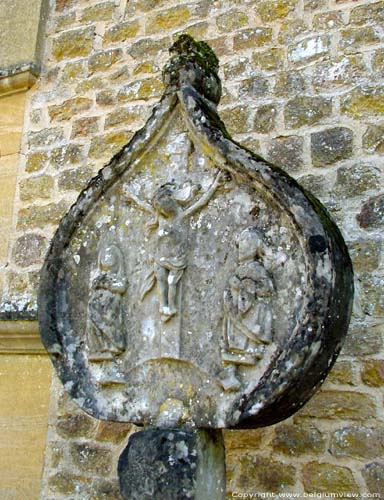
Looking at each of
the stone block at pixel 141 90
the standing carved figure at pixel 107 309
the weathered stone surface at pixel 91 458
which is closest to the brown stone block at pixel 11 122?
the stone block at pixel 141 90

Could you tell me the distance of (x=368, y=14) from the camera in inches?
123

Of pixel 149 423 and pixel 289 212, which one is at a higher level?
pixel 289 212

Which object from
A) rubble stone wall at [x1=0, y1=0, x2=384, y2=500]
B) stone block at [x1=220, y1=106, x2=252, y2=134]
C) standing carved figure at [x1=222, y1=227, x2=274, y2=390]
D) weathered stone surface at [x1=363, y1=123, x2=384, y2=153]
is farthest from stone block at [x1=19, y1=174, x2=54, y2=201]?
standing carved figure at [x1=222, y1=227, x2=274, y2=390]

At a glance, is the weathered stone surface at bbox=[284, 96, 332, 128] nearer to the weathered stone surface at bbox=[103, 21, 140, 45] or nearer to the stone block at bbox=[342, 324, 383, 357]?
the stone block at bbox=[342, 324, 383, 357]

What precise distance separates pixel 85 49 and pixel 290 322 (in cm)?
275

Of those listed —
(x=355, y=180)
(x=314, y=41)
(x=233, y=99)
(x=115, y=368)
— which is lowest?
(x=115, y=368)

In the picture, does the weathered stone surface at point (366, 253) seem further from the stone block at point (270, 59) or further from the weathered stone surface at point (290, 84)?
the stone block at point (270, 59)

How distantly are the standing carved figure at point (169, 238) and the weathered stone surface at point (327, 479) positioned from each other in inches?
40.4

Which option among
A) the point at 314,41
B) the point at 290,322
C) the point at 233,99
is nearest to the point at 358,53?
the point at 314,41

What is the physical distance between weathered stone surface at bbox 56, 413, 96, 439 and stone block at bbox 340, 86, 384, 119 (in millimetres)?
1971

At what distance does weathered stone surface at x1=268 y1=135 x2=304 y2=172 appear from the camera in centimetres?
307

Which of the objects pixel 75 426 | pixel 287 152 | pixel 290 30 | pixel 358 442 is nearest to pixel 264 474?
pixel 358 442

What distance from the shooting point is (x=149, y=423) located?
2.04 metres

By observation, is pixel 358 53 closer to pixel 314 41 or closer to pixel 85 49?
pixel 314 41
